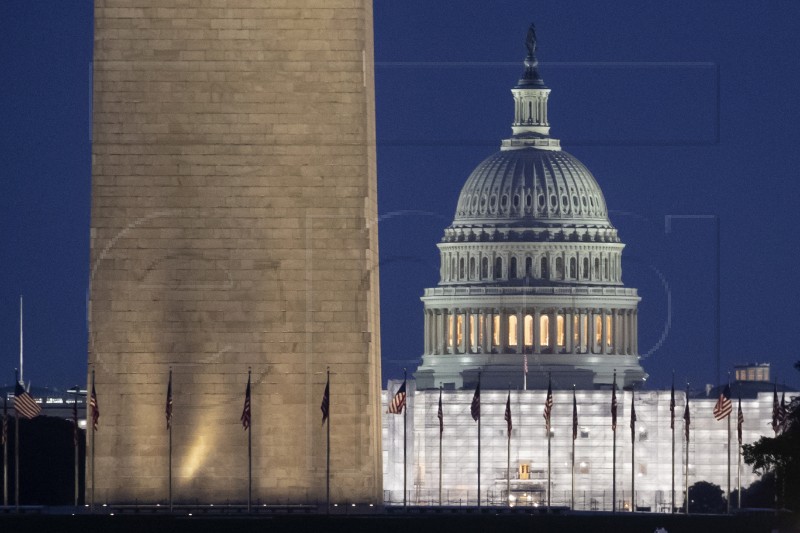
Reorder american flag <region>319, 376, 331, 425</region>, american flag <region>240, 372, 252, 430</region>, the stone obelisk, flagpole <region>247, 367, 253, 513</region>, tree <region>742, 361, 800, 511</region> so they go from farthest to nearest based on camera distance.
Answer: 1. flagpole <region>247, 367, 253, 513</region>
2. the stone obelisk
3. american flag <region>319, 376, 331, 425</region>
4. american flag <region>240, 372, 252, 430</region>
5. tree <region>742, 361, 800, 511</region>

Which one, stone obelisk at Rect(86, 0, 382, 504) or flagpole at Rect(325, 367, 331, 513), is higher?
stone obelisk at Rect(86, 0, 382, 504)

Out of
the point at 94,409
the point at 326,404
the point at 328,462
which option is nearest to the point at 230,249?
the point at 326,404

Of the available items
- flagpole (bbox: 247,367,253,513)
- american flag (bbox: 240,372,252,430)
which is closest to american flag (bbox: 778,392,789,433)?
flagpole (bbox: 247,367,253,513)

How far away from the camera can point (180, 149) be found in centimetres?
12569

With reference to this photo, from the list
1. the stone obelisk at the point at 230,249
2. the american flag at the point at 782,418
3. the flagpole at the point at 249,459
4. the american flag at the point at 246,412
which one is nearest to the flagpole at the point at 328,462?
the stone obelisk at the point at 230,249

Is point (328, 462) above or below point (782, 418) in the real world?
below

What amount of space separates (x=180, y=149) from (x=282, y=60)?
16.1 feet

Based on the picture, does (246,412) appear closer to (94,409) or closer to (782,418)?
(94,409)

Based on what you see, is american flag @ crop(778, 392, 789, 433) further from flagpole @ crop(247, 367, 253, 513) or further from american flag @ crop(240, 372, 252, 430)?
american flag @ crop(240, 372, 252, 430)

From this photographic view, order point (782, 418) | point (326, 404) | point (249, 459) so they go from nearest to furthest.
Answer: point (326, 404), point (249, 459), point (782, 418)

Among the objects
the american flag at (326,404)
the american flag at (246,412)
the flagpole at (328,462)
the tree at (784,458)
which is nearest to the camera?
the tree at (784,458)

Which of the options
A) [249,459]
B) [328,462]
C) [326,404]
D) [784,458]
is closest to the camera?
[784,458]

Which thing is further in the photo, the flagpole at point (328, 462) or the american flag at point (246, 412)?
the flagpole at point (328, 462)

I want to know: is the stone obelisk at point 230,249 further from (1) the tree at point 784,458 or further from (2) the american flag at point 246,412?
(1) the tree at point 784,458
